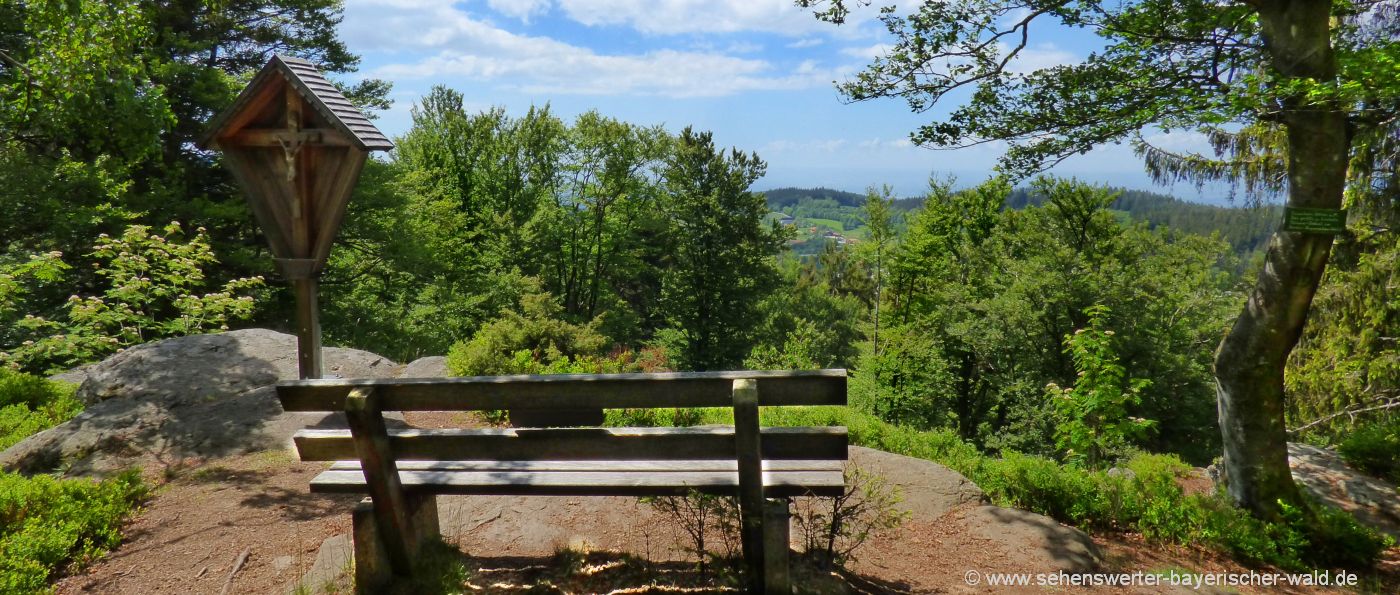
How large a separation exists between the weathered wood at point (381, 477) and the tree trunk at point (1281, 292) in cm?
624

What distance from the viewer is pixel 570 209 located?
103 feet

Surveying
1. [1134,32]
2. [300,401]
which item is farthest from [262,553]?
[1134,32]

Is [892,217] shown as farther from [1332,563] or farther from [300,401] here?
[300,401]

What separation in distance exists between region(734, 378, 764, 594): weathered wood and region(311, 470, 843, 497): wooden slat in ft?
0.44

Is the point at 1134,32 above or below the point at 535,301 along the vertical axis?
above

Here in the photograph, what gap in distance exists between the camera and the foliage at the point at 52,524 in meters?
3.80

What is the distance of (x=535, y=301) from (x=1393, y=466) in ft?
43.9

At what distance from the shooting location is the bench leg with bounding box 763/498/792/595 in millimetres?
3025

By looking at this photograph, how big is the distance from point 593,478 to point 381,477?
939mm

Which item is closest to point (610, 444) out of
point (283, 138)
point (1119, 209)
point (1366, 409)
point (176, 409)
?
point (283, 138)

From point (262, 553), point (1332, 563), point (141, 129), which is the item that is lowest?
point (1332, 563)

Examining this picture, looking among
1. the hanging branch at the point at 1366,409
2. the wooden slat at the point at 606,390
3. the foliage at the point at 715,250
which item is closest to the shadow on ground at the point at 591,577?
the wooden slat at the point at 606,390

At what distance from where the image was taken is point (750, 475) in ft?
9.78

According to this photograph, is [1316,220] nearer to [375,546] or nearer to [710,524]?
[710,524]
